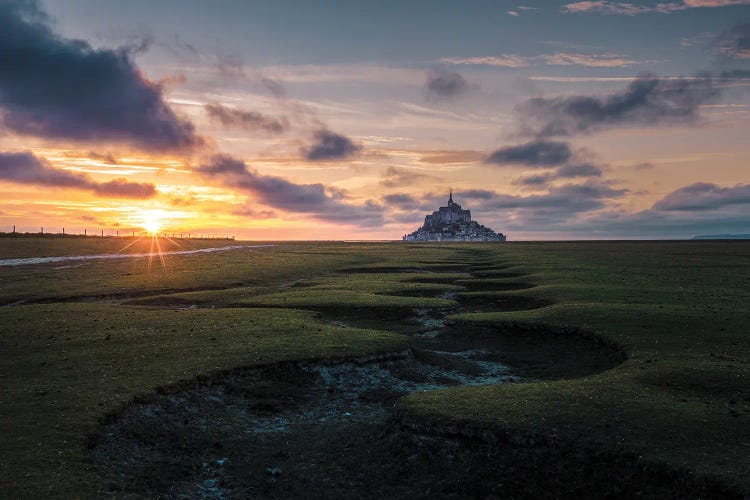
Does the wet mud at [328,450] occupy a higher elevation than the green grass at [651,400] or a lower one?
lower

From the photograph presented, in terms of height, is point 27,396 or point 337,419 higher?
point 27,396

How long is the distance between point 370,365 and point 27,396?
14868 mm

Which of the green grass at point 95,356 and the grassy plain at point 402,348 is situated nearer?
the green grass at point 95,356

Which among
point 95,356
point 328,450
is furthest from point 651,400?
point 95,356

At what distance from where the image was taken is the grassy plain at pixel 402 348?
15.0 metres

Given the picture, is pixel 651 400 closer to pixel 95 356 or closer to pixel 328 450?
pixel 328 450


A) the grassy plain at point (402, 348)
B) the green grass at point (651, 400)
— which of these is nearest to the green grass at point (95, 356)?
the grassy plain at point (402, 348)

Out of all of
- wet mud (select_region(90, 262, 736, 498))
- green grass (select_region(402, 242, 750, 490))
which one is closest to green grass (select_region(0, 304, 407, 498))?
wet mud (select_region(90, 262, 736, 498))

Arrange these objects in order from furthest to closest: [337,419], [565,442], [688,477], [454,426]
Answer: [337,419]
[454,426]
[565,442]
[688,477]

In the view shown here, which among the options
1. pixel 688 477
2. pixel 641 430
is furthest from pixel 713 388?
pixel 688 477

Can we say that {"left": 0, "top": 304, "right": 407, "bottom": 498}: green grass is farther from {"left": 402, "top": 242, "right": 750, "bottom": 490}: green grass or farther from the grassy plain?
{"left": 402, "top": 242, "right": 750, "bottom": 490}: green grass

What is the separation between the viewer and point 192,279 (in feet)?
214

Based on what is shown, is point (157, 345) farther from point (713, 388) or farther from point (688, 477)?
point (713, 388)

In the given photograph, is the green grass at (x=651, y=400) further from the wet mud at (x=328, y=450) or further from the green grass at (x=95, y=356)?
the green grass at (x=95, y=356)
